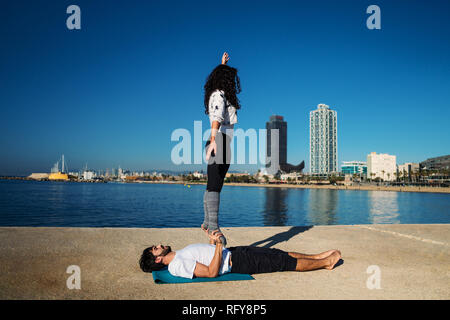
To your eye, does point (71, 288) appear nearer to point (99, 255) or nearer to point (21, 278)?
point (21, 278)

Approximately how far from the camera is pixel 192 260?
388 centimetres

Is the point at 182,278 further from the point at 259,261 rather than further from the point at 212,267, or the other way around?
the point at 259,261

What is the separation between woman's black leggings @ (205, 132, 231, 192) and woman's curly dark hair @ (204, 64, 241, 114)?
51 centimetres

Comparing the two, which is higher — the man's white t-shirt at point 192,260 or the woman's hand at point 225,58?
the woman's hand at point 225,58

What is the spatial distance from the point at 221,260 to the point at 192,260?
0.35 m

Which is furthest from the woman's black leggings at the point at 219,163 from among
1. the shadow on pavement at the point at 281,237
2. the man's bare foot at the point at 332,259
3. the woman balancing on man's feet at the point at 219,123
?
the shadow on pavement at the point at 281,237

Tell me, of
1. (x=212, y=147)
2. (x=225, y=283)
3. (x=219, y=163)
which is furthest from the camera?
(x=219, y=163)

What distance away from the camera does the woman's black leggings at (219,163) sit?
4.15m

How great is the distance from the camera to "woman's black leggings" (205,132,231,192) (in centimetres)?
415

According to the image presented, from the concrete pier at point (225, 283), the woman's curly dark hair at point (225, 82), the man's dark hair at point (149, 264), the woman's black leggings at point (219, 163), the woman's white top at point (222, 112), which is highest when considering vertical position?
the woman's curly dark hair at point (225, 82)

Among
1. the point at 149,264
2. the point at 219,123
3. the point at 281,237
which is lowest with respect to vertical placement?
the point at 281,237

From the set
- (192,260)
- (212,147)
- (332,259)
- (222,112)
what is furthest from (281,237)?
(222,112)

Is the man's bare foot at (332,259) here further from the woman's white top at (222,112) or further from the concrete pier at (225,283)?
the woman's white top at (222,112)
